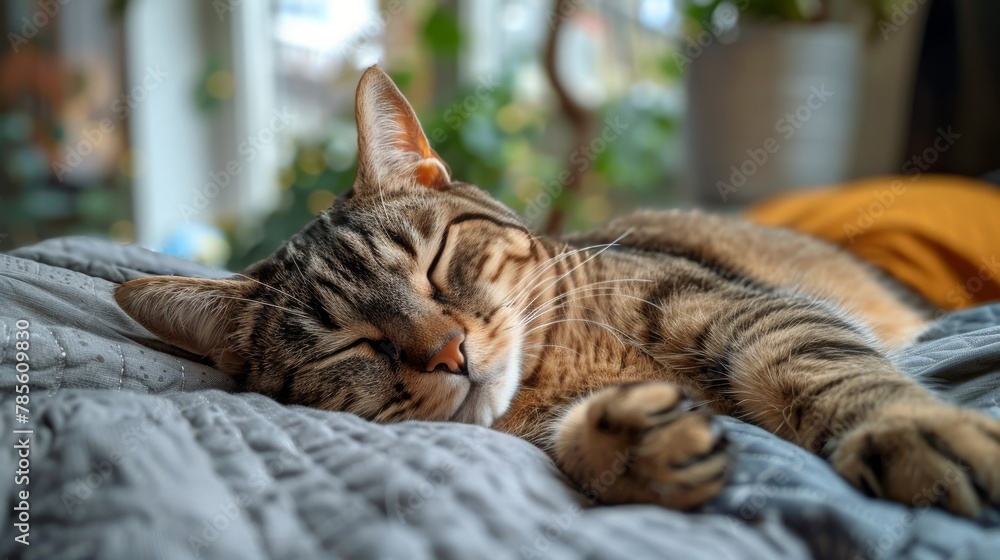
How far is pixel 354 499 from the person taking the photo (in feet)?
1.90

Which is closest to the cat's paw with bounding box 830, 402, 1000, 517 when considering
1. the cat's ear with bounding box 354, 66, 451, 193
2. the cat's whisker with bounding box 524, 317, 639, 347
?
the cat's whisker with bounding box 524, 317, 639, 347

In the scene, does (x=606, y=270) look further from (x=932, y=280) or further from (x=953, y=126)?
(x=953, y=126)

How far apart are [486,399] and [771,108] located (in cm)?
211

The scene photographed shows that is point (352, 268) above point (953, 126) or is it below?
below

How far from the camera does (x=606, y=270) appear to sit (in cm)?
119

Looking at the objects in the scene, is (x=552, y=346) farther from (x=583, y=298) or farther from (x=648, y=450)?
(x=648, y=450)

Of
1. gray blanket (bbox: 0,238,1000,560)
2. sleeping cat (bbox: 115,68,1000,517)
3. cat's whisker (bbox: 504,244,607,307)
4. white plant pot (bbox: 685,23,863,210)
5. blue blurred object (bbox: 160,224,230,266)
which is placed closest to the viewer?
gray blanket (bbox: 0,238,1000,560)

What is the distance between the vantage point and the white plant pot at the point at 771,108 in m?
2.47

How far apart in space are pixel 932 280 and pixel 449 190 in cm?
128

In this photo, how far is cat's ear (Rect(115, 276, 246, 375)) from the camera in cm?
92

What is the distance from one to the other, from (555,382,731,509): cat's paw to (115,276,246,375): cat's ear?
23.4 inches

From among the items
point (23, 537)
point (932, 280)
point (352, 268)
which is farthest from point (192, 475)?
point (932, 280)

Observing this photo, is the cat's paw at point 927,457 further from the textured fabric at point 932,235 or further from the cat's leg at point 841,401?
the textured fabric at point 932,235

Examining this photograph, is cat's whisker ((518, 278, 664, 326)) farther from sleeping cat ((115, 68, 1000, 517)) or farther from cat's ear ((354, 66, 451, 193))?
cat's ear ((354, 66, 451, 193))
